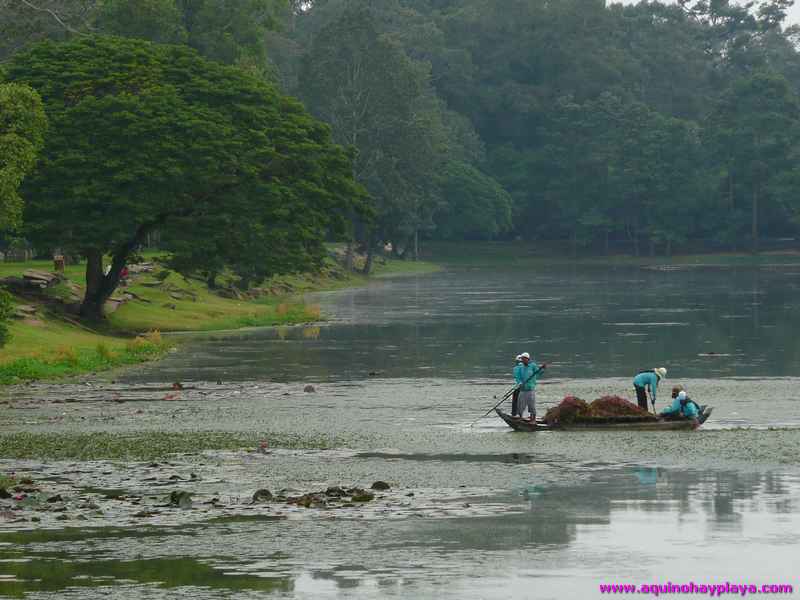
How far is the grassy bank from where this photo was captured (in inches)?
1988

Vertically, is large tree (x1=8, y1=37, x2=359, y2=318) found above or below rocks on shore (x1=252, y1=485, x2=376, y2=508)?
above

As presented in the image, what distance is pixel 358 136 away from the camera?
14000cm

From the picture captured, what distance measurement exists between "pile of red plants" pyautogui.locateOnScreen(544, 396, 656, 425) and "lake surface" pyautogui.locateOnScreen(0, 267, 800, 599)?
0.50 metres

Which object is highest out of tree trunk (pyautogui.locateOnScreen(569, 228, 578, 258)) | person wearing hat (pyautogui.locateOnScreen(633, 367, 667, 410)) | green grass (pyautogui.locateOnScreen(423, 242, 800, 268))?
tree trunk (pyautogui.locateOnScreen(569, 228, 578, 258))

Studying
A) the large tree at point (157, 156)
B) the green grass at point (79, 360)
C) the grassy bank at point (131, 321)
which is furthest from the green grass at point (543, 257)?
the green grass at point (79, 360)

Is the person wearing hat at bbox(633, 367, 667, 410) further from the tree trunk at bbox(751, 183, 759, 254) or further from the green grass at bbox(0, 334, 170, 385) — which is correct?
the tree trunk at bbox(751, 183, 759, 254)

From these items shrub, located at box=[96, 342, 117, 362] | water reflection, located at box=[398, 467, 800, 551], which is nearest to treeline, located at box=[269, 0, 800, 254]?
shrub, located at box=[96, 342, 117, 362]

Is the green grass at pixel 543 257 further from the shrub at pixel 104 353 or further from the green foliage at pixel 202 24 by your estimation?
the shrub at pixel 104 353

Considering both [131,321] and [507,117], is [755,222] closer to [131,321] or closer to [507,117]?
[507,117]

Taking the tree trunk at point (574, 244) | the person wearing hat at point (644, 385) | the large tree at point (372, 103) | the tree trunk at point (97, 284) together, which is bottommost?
the person wearing hat at point (644, 385)

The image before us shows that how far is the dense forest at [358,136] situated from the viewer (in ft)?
213

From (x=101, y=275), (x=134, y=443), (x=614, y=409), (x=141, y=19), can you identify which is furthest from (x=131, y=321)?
(x=141, y=19)

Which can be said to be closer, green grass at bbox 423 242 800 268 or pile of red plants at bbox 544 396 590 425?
pile of red plants at bbox 544 396 590 425

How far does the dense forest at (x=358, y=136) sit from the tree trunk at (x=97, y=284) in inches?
3.9
